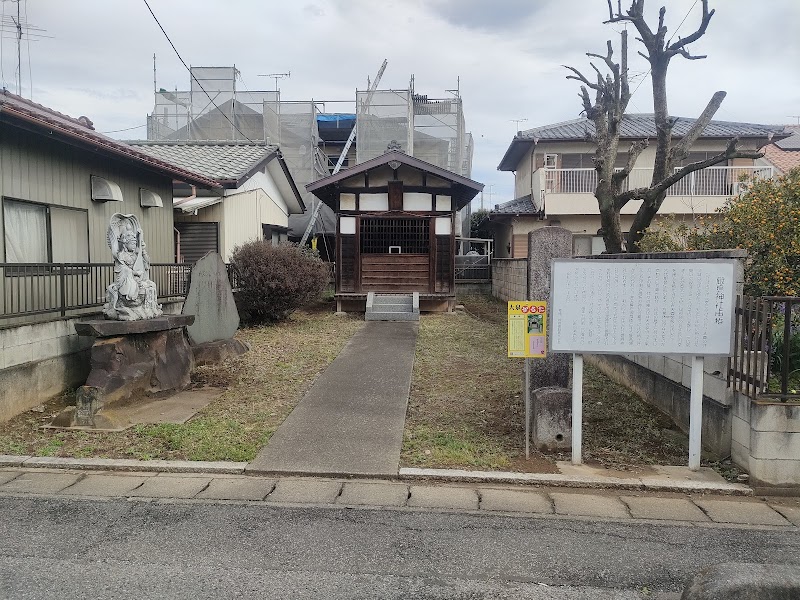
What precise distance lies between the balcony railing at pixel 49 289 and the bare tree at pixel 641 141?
25.8 feet

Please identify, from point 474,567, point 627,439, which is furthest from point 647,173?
point 474,567

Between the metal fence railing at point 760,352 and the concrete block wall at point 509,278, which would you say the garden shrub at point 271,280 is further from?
the metal fence railing at point 760,352

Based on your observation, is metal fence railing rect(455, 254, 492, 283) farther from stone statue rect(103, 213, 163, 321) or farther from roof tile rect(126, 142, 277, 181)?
stone statue rect(103, 213, 163, 321)

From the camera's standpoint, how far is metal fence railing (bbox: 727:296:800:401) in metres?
4.72

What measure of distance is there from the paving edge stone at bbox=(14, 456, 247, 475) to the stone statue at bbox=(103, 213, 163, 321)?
2.29 m

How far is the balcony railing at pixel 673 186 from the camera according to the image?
63.9 ft

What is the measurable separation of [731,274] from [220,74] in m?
23.1

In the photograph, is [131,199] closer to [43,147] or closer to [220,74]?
[43,147]

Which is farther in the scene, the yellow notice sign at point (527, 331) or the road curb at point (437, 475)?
the yellow notice sign at point (527, 331)

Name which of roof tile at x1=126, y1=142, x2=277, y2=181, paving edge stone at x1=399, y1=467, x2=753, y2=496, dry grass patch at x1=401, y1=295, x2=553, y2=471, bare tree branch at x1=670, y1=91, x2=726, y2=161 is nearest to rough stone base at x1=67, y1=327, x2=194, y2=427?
dry grass patch at x1=401, y1=295, x2=553, y2=471

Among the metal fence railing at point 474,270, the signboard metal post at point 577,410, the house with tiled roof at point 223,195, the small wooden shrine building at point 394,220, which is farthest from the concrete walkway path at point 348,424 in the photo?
the metal fence railing at point 474,270

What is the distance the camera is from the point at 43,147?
805cm

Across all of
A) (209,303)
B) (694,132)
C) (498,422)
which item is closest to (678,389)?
(498,422)

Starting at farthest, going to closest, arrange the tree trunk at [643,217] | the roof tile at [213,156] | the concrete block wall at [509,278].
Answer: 1. the concrete block wall at [509,278]
2. the roof tile at [213,156]
3. the tree trunk at [643,217]
